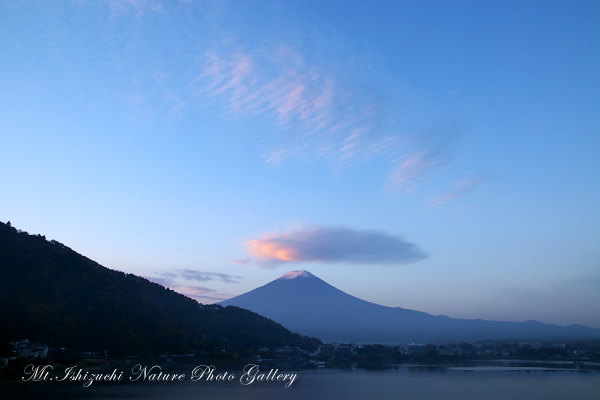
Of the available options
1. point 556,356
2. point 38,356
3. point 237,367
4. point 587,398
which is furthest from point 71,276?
point 556,356

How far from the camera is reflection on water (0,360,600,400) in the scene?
344 inches

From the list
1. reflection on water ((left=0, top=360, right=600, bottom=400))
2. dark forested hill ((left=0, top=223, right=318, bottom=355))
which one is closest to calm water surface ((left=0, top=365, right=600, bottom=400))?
reflection on water ((left=0, top=360, right=600, bottom=400))

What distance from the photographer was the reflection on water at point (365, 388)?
8.74 m

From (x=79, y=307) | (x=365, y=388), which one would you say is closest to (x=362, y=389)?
(x=365, y=388)

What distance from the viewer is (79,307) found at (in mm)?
13781

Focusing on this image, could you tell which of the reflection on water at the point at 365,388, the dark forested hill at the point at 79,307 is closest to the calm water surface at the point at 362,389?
the reflection on water at the point at 365,388

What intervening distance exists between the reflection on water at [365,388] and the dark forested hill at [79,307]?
3035mm

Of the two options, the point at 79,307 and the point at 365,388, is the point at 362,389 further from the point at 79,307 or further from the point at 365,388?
the point at 79,307

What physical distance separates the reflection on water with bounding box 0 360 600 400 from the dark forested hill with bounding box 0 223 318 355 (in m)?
3.03

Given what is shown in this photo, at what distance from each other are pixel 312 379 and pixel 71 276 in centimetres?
761

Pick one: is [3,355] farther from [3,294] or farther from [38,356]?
[3,294]

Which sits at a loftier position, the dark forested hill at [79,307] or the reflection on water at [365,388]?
the dark forested hill at [79,307]

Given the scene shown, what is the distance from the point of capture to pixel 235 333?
774 inches

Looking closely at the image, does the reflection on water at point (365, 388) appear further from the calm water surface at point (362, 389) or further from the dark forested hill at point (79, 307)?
the dark forested hill at point (79, 307)
